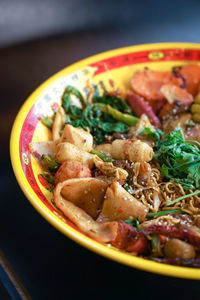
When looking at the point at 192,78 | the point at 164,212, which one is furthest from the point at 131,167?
the point at 192,78

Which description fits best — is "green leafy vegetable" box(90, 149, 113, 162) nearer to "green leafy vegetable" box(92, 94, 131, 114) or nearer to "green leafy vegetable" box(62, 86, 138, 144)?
"green leafy vegetable" box(62, 86, 138, 144)

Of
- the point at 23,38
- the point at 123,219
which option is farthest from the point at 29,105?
the point at 23,38

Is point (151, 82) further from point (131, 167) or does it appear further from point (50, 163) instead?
point (50, 163)

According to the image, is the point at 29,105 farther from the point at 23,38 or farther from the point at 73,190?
the point at 23,38

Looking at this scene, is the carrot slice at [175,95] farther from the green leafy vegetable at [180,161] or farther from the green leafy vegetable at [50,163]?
the green leafy vegetable at [50,163]

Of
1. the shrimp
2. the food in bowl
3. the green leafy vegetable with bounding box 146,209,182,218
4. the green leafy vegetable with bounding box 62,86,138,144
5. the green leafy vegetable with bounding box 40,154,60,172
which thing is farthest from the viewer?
the green leafy vegetable with bounding box 62,86,138,144

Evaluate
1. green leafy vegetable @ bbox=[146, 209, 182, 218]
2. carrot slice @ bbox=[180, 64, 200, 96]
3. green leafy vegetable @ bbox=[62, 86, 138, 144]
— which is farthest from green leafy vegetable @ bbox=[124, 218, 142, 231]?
carrot slice @ bbox=[180, 64, 200, 96]

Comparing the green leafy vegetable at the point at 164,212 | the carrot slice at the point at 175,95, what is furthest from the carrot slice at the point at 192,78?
the green leafy vegetable at the point at 164,212
